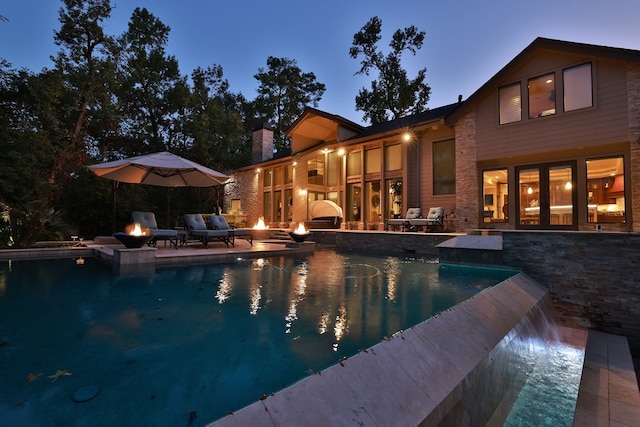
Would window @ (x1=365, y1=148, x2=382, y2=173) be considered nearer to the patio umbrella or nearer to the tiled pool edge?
the patio umbrella

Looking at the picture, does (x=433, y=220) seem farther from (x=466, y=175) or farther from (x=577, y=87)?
(x=577, y=87)

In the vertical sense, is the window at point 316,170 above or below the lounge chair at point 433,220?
above

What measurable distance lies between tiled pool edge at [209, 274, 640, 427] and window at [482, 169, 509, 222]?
9.10 metres

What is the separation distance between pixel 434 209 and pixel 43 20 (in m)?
19.3

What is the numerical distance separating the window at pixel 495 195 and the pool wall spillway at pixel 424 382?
850 centimetres

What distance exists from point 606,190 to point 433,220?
516 cm

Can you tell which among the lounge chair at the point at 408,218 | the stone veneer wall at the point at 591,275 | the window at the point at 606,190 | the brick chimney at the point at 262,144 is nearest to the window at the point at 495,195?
the window at the point at 606,190

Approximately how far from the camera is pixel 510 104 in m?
11.0

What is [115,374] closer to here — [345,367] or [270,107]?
[345,367]

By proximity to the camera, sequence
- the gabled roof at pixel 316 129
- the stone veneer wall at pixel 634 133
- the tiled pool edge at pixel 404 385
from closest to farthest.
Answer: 1. the tiled pool edge at pixel 404 385
2. the stone veneer wall at pixel 634 133
3. the gabled roof at pixel 316 129

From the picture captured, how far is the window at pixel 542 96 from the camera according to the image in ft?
33.4

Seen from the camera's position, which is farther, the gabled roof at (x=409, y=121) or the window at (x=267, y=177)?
the window at (x=267, y=177)

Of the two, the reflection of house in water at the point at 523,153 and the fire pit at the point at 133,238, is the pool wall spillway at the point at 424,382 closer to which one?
the fire pit at the point at 133,238

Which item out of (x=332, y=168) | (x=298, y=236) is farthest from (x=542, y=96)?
(x=332, y=168)
